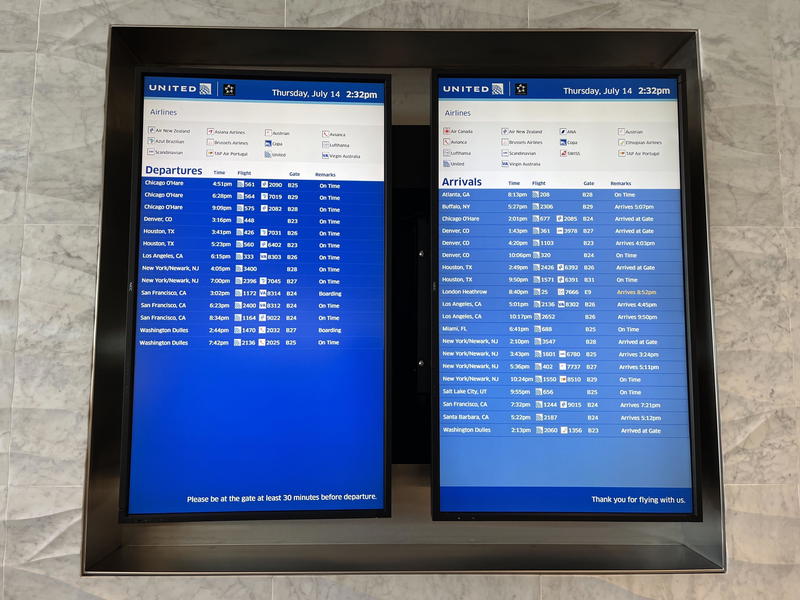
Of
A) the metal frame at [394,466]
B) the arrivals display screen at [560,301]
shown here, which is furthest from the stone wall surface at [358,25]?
the arrivals display screen at [560,301]

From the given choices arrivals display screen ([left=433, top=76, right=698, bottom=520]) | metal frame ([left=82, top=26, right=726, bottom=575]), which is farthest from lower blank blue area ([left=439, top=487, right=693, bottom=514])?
metal frame ([left=82, top=26, right=726, bottom=575])

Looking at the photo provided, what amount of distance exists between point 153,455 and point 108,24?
1224 millimetres

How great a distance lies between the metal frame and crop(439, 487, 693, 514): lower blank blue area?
5.0 inches

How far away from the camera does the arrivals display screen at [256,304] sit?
4.82ft

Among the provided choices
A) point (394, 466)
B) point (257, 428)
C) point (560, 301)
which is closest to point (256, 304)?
point (257, 428)

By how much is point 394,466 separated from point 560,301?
0.70 metres

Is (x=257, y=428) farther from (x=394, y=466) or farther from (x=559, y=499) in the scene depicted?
(x=559, y=499)

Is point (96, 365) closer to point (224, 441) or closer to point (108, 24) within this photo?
point (224, 441)

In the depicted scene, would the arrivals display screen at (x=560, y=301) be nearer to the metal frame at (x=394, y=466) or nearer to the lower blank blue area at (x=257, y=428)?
the metal frame at (x=394, y=466)

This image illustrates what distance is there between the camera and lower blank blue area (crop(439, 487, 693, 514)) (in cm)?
146

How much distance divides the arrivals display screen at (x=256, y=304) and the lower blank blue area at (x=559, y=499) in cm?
22

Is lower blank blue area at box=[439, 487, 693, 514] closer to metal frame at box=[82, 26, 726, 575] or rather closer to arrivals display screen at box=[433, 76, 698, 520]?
arrivals display screen at box=[433, 76, 698, 520]

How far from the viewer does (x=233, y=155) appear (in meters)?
1.53

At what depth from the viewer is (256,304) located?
59.2 inches
